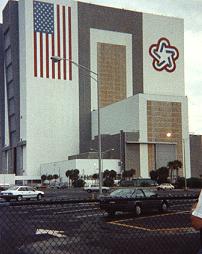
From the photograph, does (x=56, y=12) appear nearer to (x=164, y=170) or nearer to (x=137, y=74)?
(x=137, y=74)

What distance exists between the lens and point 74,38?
160m

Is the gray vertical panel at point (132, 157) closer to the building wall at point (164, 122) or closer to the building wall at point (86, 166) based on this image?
the building wall at point (86, 166)

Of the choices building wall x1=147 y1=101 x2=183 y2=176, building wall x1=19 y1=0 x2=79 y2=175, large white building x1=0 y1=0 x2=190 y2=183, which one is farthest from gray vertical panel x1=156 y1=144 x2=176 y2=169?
building wall x1=19 y1=0 x2=79 y2=175

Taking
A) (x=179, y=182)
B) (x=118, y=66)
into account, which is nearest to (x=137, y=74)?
(x=118, y=66)

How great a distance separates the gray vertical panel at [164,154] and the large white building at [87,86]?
288 mm

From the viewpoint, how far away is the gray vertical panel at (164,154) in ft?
478

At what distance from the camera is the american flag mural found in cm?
15250

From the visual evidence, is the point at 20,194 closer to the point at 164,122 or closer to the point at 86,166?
the point at 86,166

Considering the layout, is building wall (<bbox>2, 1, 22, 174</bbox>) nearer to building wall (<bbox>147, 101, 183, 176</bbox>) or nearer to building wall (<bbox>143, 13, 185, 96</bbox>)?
building wall (<bbox>143, 13, 185, 96</bbox>)

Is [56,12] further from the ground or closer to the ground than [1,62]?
further from the ground

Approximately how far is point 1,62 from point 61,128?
36.6 metres

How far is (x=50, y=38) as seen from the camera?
154m

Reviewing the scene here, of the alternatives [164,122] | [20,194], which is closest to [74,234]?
[20,194]

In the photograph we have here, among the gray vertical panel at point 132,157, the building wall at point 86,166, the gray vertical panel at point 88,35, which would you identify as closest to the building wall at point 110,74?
the gray vertical panel at point 88,35
